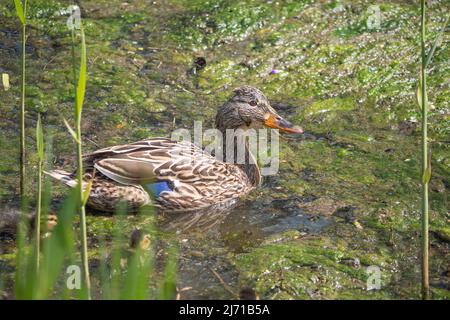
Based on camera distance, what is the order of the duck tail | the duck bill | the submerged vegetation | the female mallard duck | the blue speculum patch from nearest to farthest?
the submerged vegetation
the duck tail
the female mallard duck
the blue speculum patch
the duck bill

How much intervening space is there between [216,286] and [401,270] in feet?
4.59

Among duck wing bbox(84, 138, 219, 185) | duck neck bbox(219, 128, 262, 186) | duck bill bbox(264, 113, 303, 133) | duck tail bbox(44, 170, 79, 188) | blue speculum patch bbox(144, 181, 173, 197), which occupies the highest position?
duck bill bbox(264, 113, 303, 133)

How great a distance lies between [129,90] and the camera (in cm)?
885

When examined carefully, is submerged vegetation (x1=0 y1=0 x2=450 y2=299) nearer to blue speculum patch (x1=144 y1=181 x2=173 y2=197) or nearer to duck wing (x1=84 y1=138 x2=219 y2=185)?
blue speculum patch (x1=144 y1=181 x2=173 y2=197)

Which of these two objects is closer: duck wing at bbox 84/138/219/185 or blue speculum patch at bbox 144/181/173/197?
duck wing at bbox 84/138/219/185

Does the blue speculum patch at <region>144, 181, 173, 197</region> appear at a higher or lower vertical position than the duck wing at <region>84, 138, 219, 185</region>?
lower

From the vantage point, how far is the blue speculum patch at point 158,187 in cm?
704

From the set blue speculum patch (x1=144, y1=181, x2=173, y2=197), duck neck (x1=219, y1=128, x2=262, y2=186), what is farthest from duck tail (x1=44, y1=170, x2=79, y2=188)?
duck neck (x1=219, y1=128, x2=262, y2=186)

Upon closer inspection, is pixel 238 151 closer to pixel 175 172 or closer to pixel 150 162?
pixel 175 172

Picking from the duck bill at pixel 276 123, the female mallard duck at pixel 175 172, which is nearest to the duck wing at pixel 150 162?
the female mallard duck at pixel 175 172

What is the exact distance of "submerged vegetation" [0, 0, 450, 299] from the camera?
6.09 meters

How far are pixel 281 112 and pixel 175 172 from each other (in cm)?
203

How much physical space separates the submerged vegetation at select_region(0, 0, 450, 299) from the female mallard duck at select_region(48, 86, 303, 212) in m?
0.18
